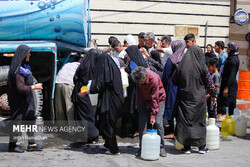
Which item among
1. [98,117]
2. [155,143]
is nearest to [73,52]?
[98,117]

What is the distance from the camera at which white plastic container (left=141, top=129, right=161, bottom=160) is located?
5.25 m

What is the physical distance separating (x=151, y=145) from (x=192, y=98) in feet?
3.17

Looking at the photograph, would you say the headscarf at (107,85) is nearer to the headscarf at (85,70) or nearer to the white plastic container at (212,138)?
the headscarf at (85,70)

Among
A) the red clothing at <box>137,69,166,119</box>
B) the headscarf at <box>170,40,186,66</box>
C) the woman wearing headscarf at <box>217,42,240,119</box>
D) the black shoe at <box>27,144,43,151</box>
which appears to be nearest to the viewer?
the red clothing at <box>137,69,166,119</box>

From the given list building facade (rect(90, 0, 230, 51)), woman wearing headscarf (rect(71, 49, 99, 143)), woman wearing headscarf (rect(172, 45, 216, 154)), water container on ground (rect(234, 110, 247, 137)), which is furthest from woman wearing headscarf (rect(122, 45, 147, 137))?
building facade (rect(90, 0, 230, 51))

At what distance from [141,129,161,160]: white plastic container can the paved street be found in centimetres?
9

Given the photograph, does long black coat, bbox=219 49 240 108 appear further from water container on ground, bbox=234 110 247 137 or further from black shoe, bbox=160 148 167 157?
black shoe, bbox=160 148 167 157

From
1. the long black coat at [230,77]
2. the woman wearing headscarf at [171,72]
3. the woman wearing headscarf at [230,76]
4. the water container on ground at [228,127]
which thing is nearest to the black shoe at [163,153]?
the woman wearing headscarf at [171,72]

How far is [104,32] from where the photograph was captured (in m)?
12.4

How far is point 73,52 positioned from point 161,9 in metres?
6.15

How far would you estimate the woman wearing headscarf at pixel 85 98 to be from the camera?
621cm

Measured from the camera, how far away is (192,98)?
5.54 metres

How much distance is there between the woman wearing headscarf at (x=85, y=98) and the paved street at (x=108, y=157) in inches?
11.8

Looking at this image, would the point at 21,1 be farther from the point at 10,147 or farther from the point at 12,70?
the point at 10,147
